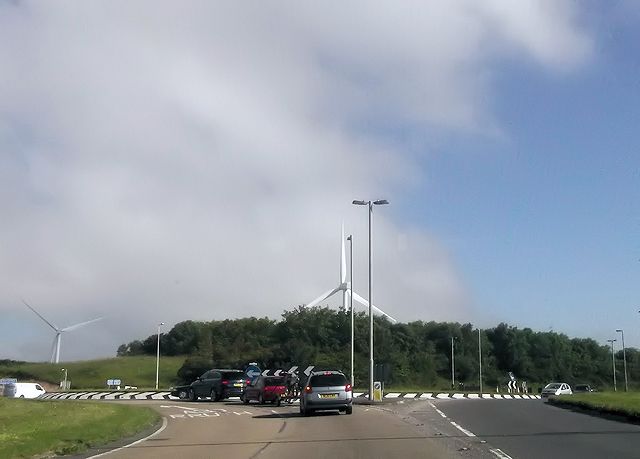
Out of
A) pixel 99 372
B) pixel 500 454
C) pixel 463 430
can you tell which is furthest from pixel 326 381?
pixel 99 372

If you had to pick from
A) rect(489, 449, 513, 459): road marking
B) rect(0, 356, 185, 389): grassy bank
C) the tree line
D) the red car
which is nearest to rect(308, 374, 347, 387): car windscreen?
the red car

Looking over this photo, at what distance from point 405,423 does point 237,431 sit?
5.47 m

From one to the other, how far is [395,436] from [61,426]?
10.1 m

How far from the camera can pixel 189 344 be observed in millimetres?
103875

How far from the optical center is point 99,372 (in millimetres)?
87812

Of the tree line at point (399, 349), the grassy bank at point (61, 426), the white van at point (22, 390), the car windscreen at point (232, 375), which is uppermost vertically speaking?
the tree line at point (399, 349)

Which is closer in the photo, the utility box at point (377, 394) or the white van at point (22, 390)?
the utility box at point (377, 394)

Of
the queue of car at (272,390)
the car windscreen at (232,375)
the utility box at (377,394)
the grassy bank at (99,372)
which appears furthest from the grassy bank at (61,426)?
the grassy bank at (99,372)

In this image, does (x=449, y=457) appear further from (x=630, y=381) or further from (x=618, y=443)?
(x=630, y=381)

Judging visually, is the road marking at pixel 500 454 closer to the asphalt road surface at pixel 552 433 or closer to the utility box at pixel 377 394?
the asphalt road surface at pixel 552 433

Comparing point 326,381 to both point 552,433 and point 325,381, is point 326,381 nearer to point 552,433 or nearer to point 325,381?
point 325,381

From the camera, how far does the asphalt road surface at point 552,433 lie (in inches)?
640

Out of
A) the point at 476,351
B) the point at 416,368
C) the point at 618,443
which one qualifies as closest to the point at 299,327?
the point at 416,368

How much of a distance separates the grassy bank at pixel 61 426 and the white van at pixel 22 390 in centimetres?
1769
